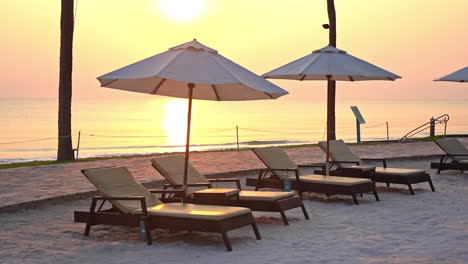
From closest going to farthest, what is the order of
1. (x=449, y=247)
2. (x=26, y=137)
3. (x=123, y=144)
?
(x=449, y=247) < (x=123, y=144) < (x=26, y=137)

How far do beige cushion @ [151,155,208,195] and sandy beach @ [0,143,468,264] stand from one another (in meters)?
0.97

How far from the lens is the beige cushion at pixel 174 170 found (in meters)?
9.06

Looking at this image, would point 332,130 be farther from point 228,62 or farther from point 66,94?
point 228,62

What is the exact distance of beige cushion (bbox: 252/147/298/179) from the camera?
10797mm

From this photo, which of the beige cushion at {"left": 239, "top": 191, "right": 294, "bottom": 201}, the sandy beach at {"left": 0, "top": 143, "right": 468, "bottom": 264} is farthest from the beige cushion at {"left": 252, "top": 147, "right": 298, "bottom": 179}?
the beige cushion at {"left": 239, "top": 191, "right": 294, "bottom": 201}

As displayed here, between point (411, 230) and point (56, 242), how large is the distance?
3.90 meters

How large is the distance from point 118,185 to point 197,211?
4.12 ft

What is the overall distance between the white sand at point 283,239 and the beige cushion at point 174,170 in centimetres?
99

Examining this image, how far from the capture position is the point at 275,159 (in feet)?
36.2

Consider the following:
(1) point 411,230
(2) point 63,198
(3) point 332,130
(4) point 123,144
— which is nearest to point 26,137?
(4) point 123,144

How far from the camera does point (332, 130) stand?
872 inches

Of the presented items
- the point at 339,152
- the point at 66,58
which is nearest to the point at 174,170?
the point at 339,152

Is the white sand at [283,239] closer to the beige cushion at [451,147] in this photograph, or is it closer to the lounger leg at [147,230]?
the lounger leg at [147,230]

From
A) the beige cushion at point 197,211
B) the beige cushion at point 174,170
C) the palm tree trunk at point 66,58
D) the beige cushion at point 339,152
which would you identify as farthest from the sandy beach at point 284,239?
the palm tree trunk at point 66,58
